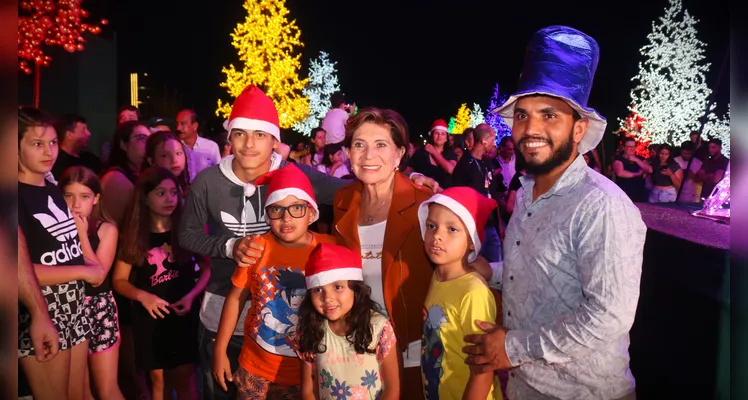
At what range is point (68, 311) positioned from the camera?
3701 millimetres

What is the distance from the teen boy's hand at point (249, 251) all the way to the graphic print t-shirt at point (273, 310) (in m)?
0.07

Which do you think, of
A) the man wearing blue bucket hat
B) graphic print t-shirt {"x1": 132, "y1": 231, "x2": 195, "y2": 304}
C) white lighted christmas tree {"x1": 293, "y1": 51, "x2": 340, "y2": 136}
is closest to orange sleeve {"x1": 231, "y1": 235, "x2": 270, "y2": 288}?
the man wearing blue bucket hat

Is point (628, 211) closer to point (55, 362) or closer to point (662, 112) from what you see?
point (55, 362)

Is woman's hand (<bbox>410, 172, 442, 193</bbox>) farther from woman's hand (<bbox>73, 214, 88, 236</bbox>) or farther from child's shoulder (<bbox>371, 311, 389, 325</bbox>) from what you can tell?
woman's hand (<bbox>73, 214, 88, 236</bbox>)

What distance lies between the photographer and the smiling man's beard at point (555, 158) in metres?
2.32

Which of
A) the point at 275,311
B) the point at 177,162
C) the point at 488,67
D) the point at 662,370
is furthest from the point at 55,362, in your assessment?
the point at 488,67

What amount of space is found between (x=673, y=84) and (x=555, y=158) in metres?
37.2

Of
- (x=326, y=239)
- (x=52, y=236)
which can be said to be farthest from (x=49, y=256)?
(x=326, y=239)

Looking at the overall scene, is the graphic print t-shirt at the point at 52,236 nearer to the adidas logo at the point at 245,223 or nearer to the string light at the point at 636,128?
the adidas logo at the point at 245,223

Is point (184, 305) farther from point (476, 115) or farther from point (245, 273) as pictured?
point (476, 115)

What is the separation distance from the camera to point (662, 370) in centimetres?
337

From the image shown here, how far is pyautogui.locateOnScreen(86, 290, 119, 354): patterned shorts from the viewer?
14.0ft

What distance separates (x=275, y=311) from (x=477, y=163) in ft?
15.9

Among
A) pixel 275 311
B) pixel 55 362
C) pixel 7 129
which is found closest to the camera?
pixel 7 129
